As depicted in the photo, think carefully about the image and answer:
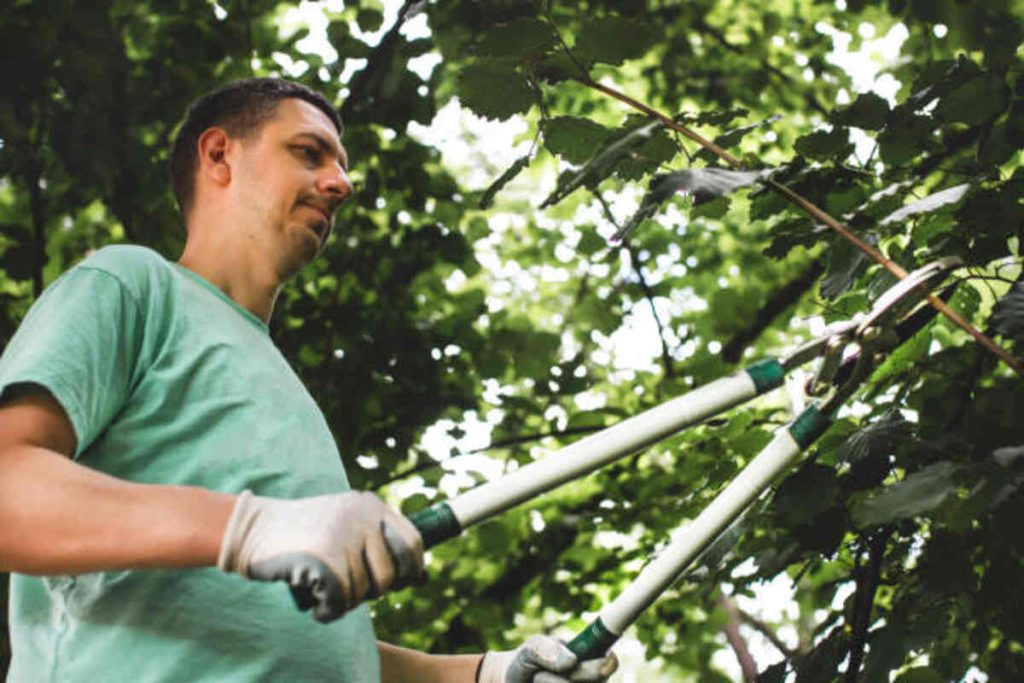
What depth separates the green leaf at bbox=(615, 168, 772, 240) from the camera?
1.70 meters

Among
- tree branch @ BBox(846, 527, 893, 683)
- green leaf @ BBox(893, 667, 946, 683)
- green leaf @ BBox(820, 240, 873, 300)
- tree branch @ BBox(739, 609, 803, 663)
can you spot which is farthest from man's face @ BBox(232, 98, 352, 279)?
tree branch @ BBox(739, 609, 803, 663)

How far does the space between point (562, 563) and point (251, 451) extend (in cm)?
361

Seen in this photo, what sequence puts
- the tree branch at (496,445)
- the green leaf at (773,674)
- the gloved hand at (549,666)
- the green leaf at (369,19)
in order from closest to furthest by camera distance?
the gloved hand at (549,666) → the green leaf at (773,674) → the tree branch at (496,445) → the green leaf at (369,19)

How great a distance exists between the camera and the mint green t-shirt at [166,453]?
1.51 metres

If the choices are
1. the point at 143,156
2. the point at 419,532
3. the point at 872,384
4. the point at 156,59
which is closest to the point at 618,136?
the point at 419,532

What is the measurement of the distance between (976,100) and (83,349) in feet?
5.79

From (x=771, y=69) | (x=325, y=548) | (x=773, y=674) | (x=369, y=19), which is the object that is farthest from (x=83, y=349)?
(x=771, y=69)

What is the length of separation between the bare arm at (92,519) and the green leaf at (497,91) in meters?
0.96

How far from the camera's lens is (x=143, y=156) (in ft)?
15.2

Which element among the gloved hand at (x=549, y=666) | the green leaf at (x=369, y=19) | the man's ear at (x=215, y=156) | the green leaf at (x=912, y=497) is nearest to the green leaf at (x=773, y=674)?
the gloved hand at (x=549, y=666)

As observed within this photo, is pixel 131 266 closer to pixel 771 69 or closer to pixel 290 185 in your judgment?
pixel 290 185

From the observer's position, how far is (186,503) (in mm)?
1344

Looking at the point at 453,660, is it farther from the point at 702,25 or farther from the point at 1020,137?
the point at 702,25

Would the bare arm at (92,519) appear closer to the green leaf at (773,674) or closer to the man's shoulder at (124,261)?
the man's shoulder at (124,261)
